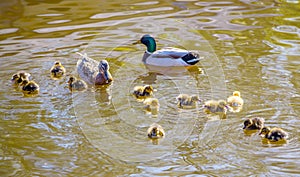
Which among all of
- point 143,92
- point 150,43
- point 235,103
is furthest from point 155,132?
point 150,43

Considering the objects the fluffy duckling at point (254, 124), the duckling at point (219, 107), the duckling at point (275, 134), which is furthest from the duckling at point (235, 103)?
the duckling at point (275, 134)

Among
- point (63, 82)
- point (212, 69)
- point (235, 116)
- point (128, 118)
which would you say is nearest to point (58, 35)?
Answer: point (63, 82)

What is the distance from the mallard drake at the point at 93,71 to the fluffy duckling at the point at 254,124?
2.19 m

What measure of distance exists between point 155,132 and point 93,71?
201 centimetres

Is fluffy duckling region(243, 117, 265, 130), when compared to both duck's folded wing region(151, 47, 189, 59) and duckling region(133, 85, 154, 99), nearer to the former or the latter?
duckling region(133, 85, 154, 99)

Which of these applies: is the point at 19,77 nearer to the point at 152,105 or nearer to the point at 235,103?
the point at 152,105

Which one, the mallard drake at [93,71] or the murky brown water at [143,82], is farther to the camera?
the mallard drake at [93,71]

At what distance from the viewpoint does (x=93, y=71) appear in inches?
301

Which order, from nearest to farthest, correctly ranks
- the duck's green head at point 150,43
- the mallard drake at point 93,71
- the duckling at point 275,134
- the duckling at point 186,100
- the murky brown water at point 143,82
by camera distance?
1. the murky brown water at point 143,82
2. the duckling at point 275,134
3. the duckling at point 186,100
4. the mallard drake at point 93,71
5. the duck's green head at point 150,43

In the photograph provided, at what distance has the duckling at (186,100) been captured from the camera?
6578 mm

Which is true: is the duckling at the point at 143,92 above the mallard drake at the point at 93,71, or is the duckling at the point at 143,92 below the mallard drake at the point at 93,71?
below

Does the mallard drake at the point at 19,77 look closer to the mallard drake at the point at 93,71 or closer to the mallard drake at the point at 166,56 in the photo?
the mallard drake at the point at 93,71

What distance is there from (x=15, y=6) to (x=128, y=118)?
5108mm

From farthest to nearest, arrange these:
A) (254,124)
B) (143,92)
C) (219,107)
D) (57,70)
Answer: (57,70)
(143,92)
(219,107)
(254,124)
